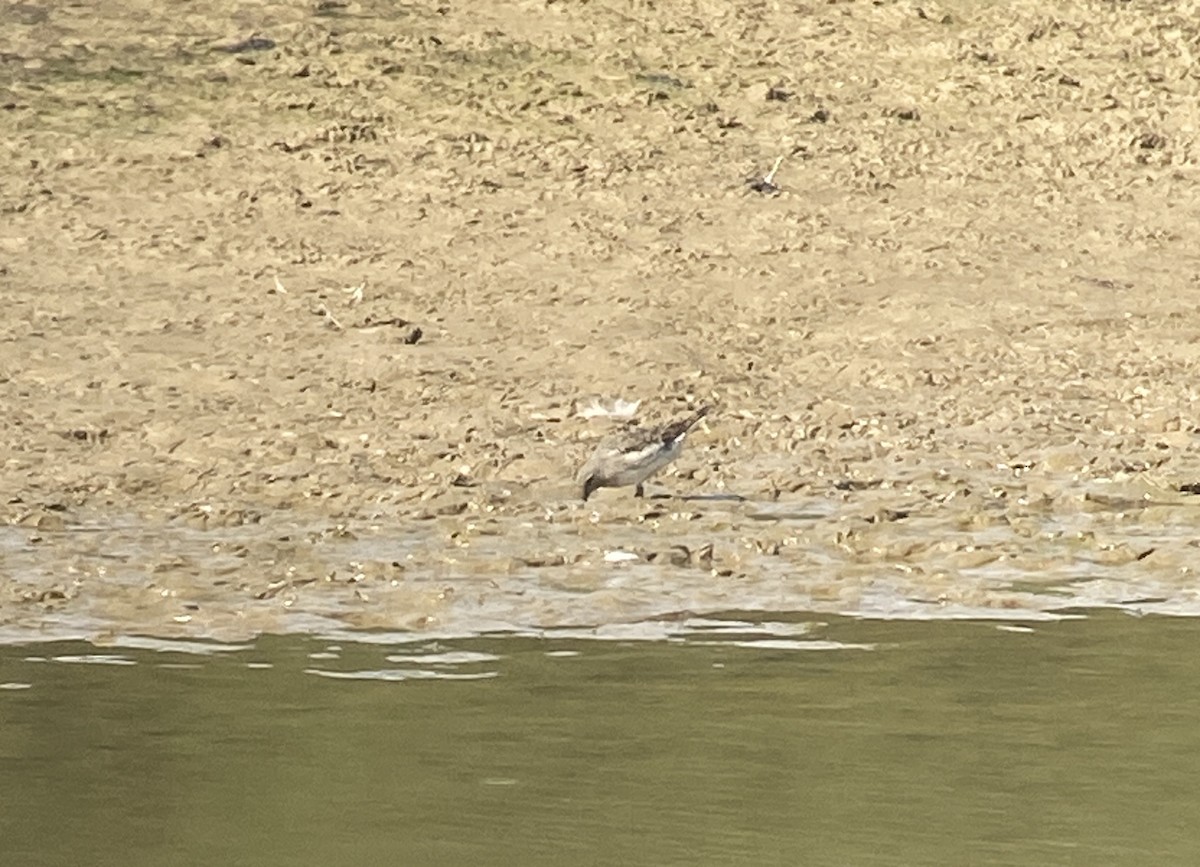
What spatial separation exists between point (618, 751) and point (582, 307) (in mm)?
5721

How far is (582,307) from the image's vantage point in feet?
38.9

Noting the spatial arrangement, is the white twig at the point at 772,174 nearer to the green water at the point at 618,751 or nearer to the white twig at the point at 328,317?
the white twig at the point at 328,317

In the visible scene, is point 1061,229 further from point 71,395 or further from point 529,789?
point 529,789

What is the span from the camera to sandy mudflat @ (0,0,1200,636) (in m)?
8.64

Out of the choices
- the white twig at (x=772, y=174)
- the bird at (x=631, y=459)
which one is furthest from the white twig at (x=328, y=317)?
the white twig at (x=772, y=174)

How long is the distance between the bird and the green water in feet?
5.59

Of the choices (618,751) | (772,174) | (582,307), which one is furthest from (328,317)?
(618,751)

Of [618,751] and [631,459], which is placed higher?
[631,459]

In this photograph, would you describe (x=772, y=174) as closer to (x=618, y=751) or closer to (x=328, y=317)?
(x=328, y=317)

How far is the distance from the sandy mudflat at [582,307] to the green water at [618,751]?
61 cm

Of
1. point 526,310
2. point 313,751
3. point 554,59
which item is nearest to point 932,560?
point 313,751

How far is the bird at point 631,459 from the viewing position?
9258 millimetres

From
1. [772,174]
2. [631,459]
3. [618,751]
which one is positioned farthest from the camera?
[772,174]

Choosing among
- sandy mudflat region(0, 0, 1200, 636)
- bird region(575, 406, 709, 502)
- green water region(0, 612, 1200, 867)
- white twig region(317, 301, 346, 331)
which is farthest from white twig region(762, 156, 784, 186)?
green water region(0, 612, 1200, 867)
